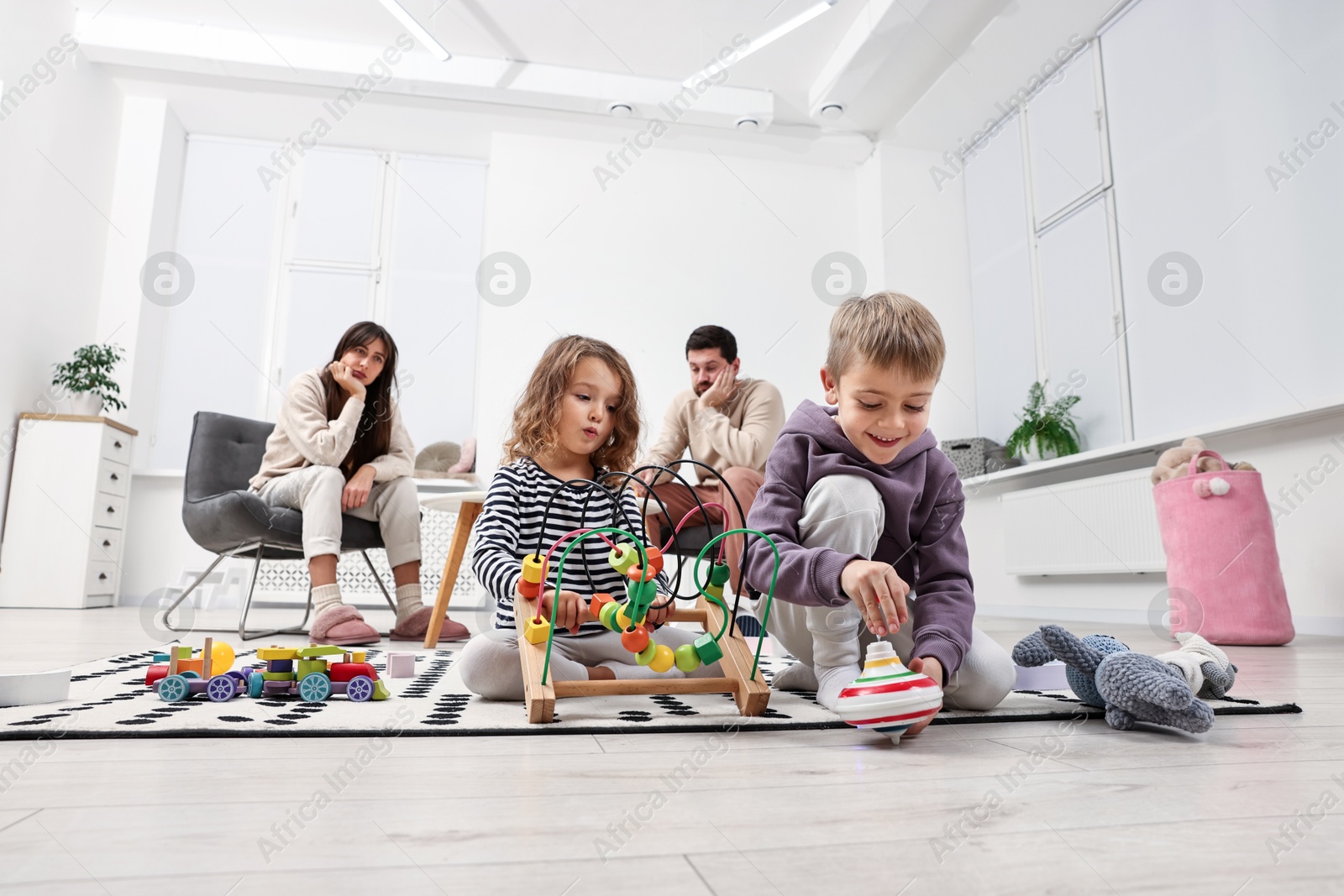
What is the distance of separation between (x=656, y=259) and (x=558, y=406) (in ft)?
11.3

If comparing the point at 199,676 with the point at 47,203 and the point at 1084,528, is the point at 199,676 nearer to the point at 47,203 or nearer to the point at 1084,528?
the point at 1084,528

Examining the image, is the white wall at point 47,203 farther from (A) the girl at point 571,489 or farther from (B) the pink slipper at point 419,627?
(A) the girl at point 571,489

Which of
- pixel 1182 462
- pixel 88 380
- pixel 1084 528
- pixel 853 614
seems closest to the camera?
pixel 853 614

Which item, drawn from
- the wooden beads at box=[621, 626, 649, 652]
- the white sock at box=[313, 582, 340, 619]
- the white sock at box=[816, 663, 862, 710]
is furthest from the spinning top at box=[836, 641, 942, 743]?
the white sock at box=[313, 582, 340, 619]

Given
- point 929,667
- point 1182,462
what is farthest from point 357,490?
point 1182,462

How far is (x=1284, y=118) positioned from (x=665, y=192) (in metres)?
2.82

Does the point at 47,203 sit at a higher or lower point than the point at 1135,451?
higher

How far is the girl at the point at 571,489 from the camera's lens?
4.22ft

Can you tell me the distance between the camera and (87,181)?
4.10m

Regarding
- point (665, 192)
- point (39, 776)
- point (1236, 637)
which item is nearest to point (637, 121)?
point (665, 192)

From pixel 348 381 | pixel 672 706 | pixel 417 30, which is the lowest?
pixel 672 706

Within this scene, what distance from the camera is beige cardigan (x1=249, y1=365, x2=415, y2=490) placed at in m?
2.35

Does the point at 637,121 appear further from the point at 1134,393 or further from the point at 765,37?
the point at 1134,393

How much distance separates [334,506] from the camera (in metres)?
2.30
